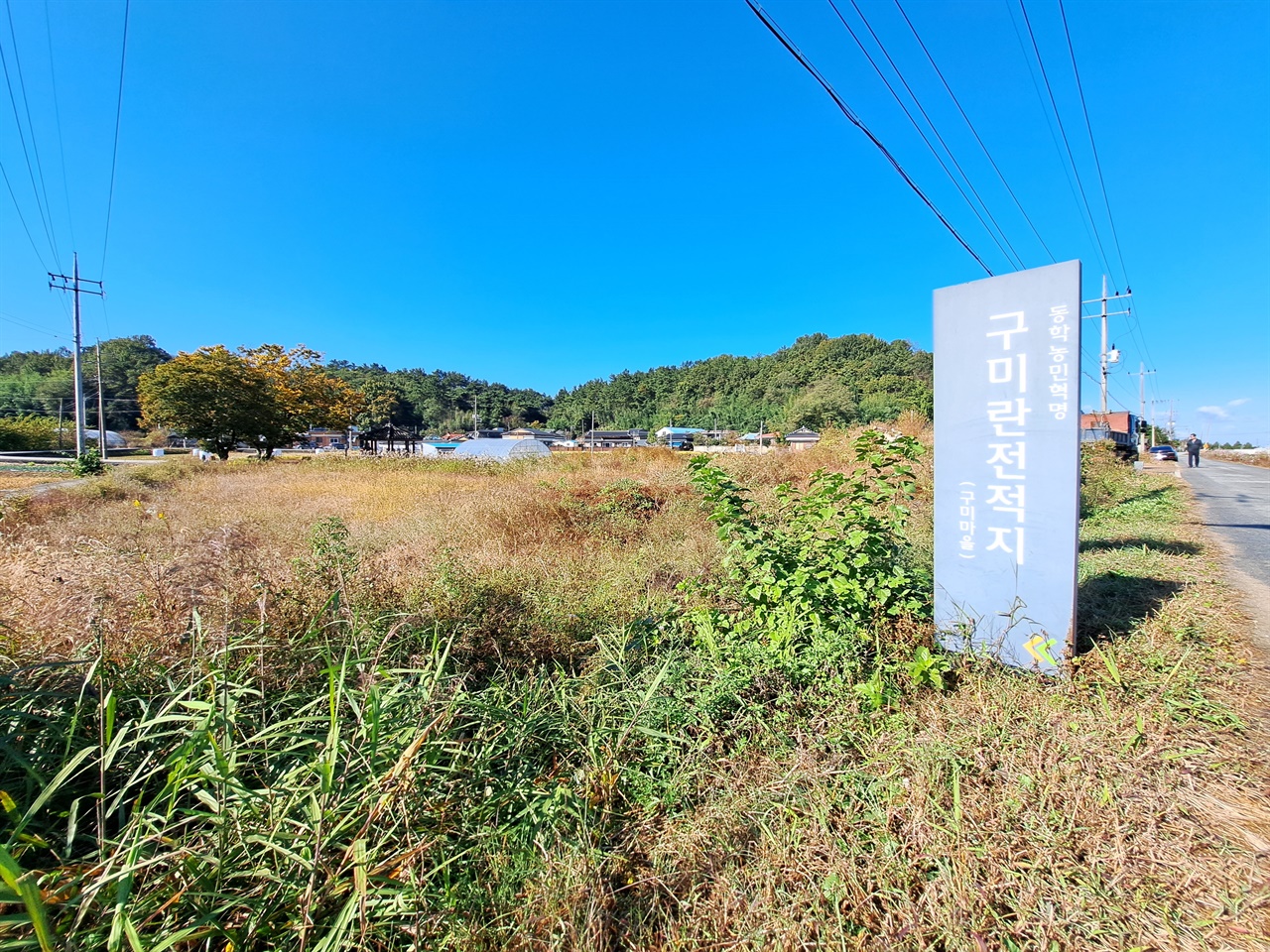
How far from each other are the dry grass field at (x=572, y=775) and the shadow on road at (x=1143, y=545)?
2.20m

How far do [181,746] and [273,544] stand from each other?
2734 mm

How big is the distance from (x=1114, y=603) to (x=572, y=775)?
3.92 metres

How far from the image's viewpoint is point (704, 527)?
668 cm

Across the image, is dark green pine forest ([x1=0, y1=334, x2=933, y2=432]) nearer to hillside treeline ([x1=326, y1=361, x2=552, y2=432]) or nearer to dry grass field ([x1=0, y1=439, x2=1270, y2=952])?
hillside treeline ([x1=326, y1=361, x2=552, y2=432])

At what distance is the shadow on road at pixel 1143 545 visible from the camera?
16.1 ft

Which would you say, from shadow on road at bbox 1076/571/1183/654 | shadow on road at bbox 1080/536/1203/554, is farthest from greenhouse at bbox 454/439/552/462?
shadow on road at bbox 1076/571/1183/654

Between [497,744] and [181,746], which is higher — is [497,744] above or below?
below

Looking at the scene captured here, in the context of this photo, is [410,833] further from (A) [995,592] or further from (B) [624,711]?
(A) [995,592]

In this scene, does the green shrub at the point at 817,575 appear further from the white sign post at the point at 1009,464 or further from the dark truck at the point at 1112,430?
the dark truck at the point at 1112,430

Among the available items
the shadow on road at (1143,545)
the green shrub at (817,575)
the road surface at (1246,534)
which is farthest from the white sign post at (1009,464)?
the shadow on road at (1143,545)

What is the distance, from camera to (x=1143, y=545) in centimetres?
498

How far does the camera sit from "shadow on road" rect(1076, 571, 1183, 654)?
9.63 ft

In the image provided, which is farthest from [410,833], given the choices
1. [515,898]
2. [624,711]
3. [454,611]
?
[454,611]

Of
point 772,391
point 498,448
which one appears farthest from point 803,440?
point 772,391
